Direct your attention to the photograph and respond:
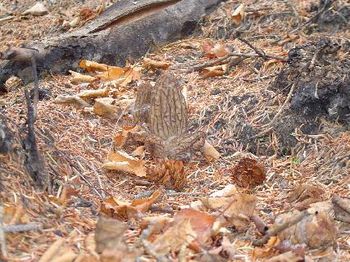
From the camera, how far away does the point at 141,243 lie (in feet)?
7.14

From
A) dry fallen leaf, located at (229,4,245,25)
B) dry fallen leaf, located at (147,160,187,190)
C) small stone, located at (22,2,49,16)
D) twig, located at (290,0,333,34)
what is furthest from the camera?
small stone, located at (22,2,49,16)

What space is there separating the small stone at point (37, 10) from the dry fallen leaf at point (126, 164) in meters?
3.11

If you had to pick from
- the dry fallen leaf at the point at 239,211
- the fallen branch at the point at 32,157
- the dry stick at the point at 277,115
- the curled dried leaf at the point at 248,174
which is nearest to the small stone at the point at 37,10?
the dry stick at the point at 277,115

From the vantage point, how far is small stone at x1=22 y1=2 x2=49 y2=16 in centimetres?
607

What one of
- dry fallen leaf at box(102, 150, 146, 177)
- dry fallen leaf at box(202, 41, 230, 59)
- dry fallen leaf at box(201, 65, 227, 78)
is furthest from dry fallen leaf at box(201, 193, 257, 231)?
dry fallen leaf at box(202, 41, 230, 59)

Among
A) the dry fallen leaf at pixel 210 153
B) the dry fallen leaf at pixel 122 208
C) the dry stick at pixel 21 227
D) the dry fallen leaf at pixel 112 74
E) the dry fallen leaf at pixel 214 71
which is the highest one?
the dry stick at pixel 21 227

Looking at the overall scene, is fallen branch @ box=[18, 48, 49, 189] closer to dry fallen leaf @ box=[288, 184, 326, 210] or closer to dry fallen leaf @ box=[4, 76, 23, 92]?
dry fallen leaf @ box=[288, 184, 326, 210]

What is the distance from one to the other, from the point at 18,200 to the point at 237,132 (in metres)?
1.64

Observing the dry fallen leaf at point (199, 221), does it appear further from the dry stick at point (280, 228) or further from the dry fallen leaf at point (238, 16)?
the dry fallen leaf at point (238, 16)

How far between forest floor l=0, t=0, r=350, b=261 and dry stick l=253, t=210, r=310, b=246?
0.02 m

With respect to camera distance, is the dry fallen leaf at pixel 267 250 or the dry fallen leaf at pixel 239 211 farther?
the dry fallen leaf at pixel 239 211

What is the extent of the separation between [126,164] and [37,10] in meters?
3.26

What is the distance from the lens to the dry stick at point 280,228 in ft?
7.98

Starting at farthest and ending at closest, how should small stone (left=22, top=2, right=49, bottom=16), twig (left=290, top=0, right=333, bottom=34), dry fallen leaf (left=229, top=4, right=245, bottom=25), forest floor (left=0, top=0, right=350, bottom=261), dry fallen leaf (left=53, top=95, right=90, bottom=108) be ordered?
small stone (left=22, top=2, right=49, bottom=16) < dry fallen leaf (left=229, top=4, right=245, bottom=25) < twig (left=290, top=0, right=333, bottom=34) < dry fallen leaf (left=53, top=95, right=90, bottom=108) < forest floor (left=0, top=0, right=350, bottom=261)
